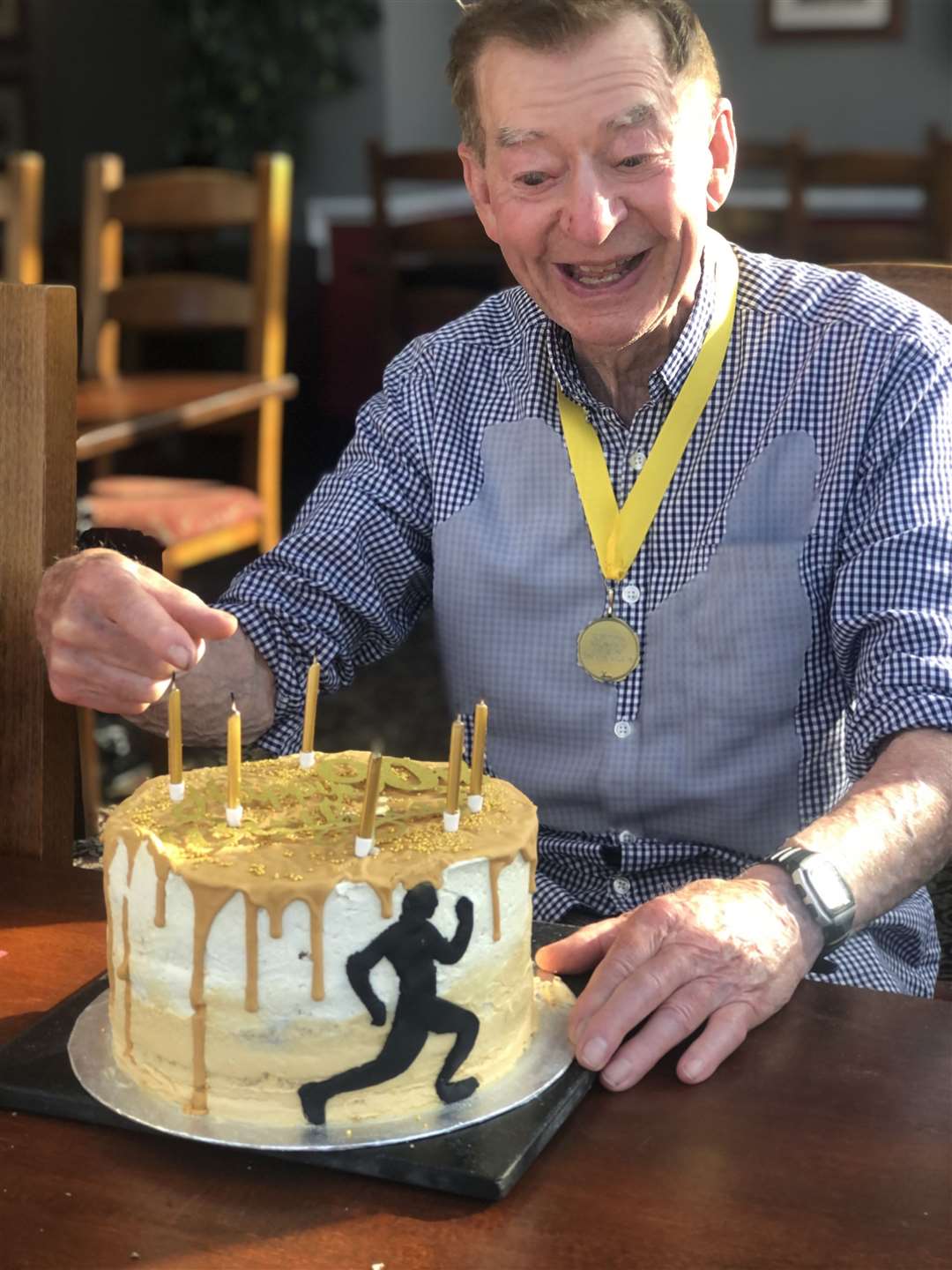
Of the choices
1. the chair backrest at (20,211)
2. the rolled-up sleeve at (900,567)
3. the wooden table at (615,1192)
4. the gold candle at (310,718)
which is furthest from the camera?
the chair backrest at (20,211)

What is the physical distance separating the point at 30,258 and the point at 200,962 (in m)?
3.28

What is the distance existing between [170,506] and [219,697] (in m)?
2.24

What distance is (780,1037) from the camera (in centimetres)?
103

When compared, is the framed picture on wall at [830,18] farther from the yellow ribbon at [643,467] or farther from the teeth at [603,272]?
the teeth at [603,272]

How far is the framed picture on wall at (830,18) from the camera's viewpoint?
7066 millimetres

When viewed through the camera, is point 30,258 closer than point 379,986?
No

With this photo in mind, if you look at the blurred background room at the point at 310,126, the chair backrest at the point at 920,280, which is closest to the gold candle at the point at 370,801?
the chair backrest at the point at 920,280

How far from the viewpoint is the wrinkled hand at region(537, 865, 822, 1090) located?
0.99 meters

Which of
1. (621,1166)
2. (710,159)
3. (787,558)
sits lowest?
(621,1166)

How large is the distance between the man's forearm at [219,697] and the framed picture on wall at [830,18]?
6.39 meters

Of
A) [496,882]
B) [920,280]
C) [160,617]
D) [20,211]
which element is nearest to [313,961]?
[496,882]

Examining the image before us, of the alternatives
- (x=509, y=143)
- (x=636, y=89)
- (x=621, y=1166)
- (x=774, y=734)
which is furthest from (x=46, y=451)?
(x=621, y=1166)

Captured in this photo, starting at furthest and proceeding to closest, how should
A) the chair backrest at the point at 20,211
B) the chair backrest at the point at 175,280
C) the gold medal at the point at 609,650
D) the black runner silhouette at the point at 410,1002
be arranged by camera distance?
the chair backrest at the point at 175,280, the chair backrest at the point at 20,211, the gold medal at the point at 609,650, the black runner silhouette at the point at 410,1002

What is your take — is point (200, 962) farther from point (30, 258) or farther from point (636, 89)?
point (30, 258)
